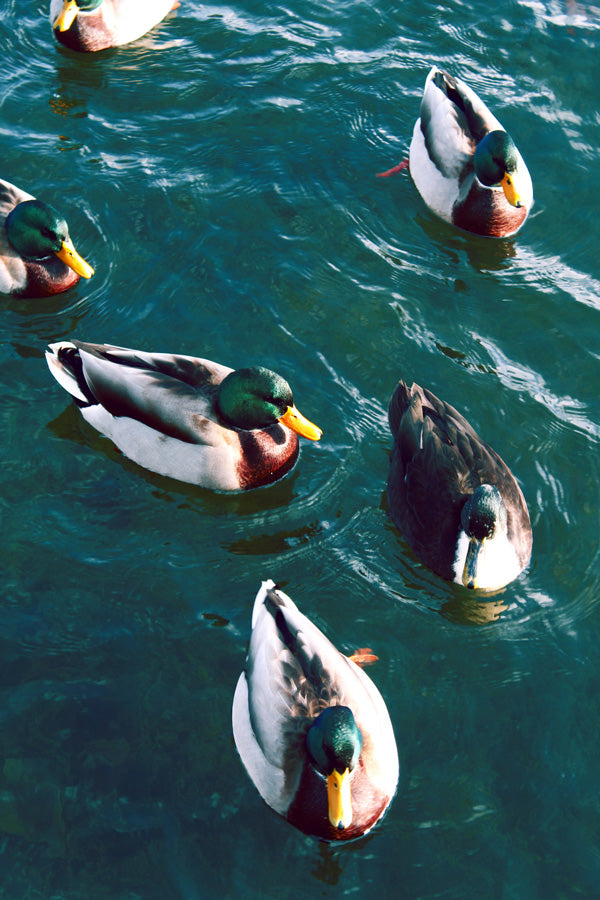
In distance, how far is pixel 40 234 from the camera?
327 inches

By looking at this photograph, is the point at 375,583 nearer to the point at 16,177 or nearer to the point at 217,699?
the point at 217,699

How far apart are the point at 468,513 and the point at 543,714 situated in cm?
124

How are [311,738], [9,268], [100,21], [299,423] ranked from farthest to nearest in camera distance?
[100,21] < [9,268] < [299,423] < [311,738]

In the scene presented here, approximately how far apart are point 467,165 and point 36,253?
3.74 metres

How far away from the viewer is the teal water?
5.59m

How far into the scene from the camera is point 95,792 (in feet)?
18.7

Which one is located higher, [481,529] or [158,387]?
[481,529]

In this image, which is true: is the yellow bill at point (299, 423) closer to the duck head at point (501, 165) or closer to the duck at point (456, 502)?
the duck at point (456, 502)

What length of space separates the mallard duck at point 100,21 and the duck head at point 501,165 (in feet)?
13.1

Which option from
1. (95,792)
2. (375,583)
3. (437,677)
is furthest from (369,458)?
(95,792)

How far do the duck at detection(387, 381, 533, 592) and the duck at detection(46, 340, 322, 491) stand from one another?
71 centimetres

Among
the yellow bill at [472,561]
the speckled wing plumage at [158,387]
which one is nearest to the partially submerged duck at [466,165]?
the speckled wing plumage at [158,387]

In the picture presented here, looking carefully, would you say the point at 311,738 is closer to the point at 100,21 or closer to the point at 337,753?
the point at 337,753

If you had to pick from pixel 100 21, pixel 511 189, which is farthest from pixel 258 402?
pixel 100 21
